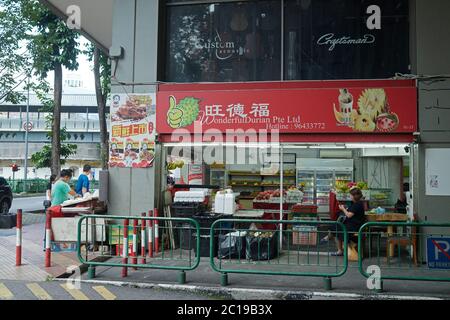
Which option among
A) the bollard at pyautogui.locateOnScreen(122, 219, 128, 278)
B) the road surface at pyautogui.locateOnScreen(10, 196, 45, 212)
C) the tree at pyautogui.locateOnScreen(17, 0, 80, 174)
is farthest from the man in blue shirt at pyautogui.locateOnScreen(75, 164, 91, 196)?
the road surface at pyautogui.locateOnScreen(10, 196, 45, 212)

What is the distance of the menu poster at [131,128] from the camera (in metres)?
10.8

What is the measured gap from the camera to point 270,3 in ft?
36.0

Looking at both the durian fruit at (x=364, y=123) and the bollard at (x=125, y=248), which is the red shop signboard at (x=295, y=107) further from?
the bollard at (x=125, y=248)

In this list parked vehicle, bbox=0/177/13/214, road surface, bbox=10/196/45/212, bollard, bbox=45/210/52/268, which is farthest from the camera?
road surface, bbox=10/196/45/212

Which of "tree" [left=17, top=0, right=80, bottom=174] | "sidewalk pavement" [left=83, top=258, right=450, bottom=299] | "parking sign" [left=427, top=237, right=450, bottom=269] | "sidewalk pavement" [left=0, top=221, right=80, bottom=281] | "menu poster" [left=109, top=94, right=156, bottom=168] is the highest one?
"tree" [left=17, top=0, right=80, bottom=174]

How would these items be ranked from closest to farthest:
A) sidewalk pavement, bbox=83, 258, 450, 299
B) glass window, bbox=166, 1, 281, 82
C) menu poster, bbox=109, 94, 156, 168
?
sidewalk pavement, bbox=83, 258, 450, 299
menu poster, bbox=109, 94, 156, 168
glass window, bbox=166, 1, 281, 82

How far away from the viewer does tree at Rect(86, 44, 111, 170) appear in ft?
64.5

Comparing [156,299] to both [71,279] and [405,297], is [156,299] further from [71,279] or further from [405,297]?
[405,297]

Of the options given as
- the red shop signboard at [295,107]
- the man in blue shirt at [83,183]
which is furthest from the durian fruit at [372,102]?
the man in blue shirt at [83,183]

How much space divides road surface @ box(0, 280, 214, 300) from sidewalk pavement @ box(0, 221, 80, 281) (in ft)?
1.30

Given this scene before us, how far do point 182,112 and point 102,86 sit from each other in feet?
41.1

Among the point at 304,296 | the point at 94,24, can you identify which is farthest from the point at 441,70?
the point at 94,24

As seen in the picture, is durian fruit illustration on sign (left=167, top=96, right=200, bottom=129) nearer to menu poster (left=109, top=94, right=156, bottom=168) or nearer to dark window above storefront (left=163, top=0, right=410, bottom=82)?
menu poster (left=109, top=94, right=156, bottom=168)

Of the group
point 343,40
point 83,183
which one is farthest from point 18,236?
point 343,40
